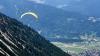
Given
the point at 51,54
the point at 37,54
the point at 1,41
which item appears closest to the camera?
the point at 1,41

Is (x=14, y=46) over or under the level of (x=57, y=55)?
under

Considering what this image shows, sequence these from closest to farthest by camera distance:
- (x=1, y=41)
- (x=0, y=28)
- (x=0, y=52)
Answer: (x=0, y=52), (x=1, y=41), (x=0, y=28)

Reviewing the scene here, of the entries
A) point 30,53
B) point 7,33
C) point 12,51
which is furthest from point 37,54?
point 12,51

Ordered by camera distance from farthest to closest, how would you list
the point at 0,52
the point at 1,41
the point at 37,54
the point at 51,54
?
the point at 51,54, the point at 37,54, the point at 1,41, the point at 0,52

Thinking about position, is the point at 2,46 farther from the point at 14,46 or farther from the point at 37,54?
the point at 37,54

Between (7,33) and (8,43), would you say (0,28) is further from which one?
(8,43)

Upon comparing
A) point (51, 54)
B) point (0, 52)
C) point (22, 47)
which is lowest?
point (0, 52)

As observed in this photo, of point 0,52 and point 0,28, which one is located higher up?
point 0,28

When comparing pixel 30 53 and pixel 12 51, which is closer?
pixel 12 51

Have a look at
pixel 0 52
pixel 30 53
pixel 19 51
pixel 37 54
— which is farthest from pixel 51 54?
pixel 0 52
